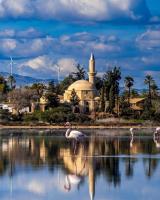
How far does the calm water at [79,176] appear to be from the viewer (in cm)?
2033

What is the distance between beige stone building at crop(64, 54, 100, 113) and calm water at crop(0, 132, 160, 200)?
72.0 meters

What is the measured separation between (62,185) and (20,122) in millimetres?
71875

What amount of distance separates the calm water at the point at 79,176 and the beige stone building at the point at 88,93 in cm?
7201

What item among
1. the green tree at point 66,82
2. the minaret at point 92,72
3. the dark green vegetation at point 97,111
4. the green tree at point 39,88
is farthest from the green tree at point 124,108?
the green tree at point 66,82

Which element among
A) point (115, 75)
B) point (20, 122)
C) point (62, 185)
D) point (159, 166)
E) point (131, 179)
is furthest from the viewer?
point (115, 75)

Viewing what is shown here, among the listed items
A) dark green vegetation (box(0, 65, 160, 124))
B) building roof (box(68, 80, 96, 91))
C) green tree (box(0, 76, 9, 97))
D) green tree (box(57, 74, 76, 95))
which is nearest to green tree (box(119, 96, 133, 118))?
dark green vegetation (box(0, 65, 160, 124))

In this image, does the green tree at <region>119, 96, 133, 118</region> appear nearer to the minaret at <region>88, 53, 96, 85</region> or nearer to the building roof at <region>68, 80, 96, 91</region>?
the building roof at <region>68, 80, 96, 91</region>

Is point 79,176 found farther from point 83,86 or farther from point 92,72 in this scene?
point 92,72

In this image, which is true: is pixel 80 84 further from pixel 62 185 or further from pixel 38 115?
pixel 62 185

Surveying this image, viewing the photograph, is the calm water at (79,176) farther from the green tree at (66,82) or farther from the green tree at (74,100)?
the green tree at (66,82)

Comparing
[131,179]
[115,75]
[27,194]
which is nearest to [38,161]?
[131,179]

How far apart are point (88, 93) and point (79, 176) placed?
8817cm

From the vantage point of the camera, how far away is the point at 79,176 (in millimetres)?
24484

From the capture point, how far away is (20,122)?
9356 centimetres
